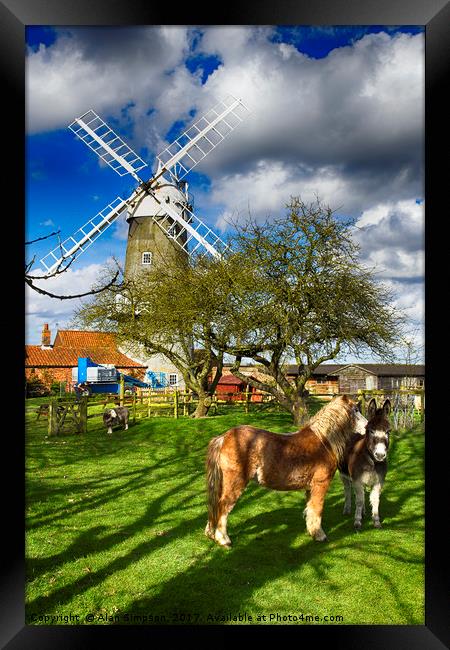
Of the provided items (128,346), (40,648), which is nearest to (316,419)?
(40,648)

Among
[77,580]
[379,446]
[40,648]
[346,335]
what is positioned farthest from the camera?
[346,335]

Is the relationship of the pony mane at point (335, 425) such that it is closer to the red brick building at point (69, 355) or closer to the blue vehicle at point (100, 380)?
the red brick building at point (69, 355)

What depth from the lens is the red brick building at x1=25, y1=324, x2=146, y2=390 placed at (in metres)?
6.09

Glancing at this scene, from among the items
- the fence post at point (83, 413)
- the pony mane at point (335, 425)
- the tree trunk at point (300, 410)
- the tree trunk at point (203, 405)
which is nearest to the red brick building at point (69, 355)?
the fence post at point (83, 413)

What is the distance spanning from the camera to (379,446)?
12.2ft

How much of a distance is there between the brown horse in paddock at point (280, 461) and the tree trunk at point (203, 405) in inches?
156

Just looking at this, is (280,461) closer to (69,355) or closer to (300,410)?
(300,410)

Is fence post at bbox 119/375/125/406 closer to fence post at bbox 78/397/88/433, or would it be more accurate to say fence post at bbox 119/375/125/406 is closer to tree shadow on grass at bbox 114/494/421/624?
fence post at bbox 78/397/88/433

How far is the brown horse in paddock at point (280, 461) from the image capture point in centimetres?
364

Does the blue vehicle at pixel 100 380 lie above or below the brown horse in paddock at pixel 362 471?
above

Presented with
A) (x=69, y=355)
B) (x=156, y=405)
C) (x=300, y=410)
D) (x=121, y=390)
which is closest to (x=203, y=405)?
(x=156, y=405)
